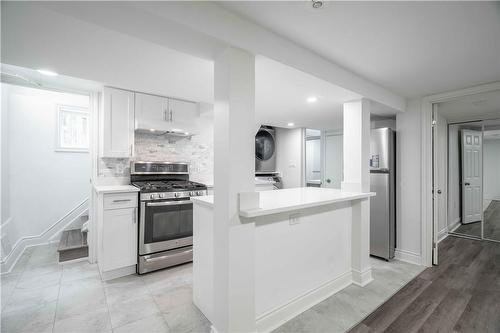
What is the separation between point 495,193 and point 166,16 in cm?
878

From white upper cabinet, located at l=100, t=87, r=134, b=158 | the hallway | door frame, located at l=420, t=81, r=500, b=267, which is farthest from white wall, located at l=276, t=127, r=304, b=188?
white upper cabinet, located at l=100, t=87, r=134, b=158

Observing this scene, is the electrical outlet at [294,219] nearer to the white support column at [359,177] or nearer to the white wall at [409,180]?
the white support column at [359,177]

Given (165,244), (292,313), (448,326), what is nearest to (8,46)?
(165,244)

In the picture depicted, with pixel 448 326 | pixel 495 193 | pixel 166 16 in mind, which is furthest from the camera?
pixel 495 193

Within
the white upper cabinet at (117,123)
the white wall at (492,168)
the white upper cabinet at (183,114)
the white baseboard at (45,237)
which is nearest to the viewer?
the white upper cabinet at (117,123)

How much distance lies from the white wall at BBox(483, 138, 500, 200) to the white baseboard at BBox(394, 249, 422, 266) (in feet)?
16.0

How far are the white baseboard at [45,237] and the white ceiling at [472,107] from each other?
19.1ft

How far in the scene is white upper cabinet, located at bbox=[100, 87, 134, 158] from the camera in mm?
2793

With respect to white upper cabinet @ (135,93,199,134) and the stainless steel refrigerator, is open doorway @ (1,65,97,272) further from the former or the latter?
the stainless steel refrigerator

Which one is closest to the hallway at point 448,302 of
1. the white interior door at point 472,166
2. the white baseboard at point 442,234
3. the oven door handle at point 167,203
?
the white baseboard at point 442,234

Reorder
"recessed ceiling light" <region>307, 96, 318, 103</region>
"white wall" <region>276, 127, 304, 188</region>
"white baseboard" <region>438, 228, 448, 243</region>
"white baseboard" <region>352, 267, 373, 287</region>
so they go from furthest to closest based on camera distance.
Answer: "white wall" <region>276, 127, 304, 188</region>
"white baseboard" <region>438, 228, 448, 243</region>
"recessed ceiling light" <region>307, 96, 318, 103</region>
"white baseboard" <region>352, 267, 373, 287</region>

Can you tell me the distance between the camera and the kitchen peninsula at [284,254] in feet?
5.78

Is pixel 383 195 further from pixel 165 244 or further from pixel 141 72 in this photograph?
pixel 141 72

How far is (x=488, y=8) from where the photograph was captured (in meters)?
1.38
